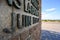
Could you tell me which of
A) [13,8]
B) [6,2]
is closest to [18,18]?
[13,8]

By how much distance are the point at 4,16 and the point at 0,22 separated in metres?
0.05

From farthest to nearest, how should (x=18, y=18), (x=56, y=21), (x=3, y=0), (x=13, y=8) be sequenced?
(x=56, y=21), (x=18, y=18), (x=13, y=8), (x=3, y=0)

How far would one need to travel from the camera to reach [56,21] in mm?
27094

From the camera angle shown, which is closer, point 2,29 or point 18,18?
point 2,29

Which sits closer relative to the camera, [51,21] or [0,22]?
[0,22]

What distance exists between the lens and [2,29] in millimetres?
802

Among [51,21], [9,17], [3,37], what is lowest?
[51,21]

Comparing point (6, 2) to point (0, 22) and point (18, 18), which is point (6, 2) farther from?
point (18, 18)

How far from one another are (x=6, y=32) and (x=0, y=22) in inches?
3.4

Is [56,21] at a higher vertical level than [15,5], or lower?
lower

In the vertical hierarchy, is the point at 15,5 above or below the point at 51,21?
above

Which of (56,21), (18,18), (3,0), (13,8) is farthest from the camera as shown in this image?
(56,21)

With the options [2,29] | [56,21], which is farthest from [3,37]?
[56,21]

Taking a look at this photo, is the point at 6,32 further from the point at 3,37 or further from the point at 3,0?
the point at 3,0
